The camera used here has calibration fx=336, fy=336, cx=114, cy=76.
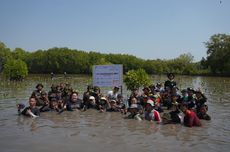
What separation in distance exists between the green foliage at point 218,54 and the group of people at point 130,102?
6035 centimetres

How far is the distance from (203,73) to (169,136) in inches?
2869

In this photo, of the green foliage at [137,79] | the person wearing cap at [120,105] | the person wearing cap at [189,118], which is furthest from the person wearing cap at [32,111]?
the green foliage at [137,79]

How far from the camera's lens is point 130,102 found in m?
A: 13.8

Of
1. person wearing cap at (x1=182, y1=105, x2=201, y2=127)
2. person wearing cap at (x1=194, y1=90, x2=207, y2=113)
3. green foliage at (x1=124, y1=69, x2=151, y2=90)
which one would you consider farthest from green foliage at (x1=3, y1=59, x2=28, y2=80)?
person wearing cap at (x1=182, y1=105, x2=201, y2=127)

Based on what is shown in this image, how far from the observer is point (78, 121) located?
12.2 meters

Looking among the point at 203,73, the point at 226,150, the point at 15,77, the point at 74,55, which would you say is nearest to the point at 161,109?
the point at 226,150

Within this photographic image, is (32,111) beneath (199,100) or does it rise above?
beneath

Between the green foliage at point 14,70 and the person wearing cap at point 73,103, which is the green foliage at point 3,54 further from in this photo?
the person wearing cap at point 73,103

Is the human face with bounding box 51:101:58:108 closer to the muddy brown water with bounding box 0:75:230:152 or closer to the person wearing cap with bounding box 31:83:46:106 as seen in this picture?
the person wearing cap with bounding box 31:83:46:106

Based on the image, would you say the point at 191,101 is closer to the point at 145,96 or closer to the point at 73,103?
the point at 145,96

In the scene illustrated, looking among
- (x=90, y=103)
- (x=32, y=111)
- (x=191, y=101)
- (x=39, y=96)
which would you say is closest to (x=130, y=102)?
(x=90, y=103)

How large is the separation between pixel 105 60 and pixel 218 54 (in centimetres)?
2757

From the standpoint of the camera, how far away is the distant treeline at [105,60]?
255 ft

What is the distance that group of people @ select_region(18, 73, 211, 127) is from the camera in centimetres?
1266
